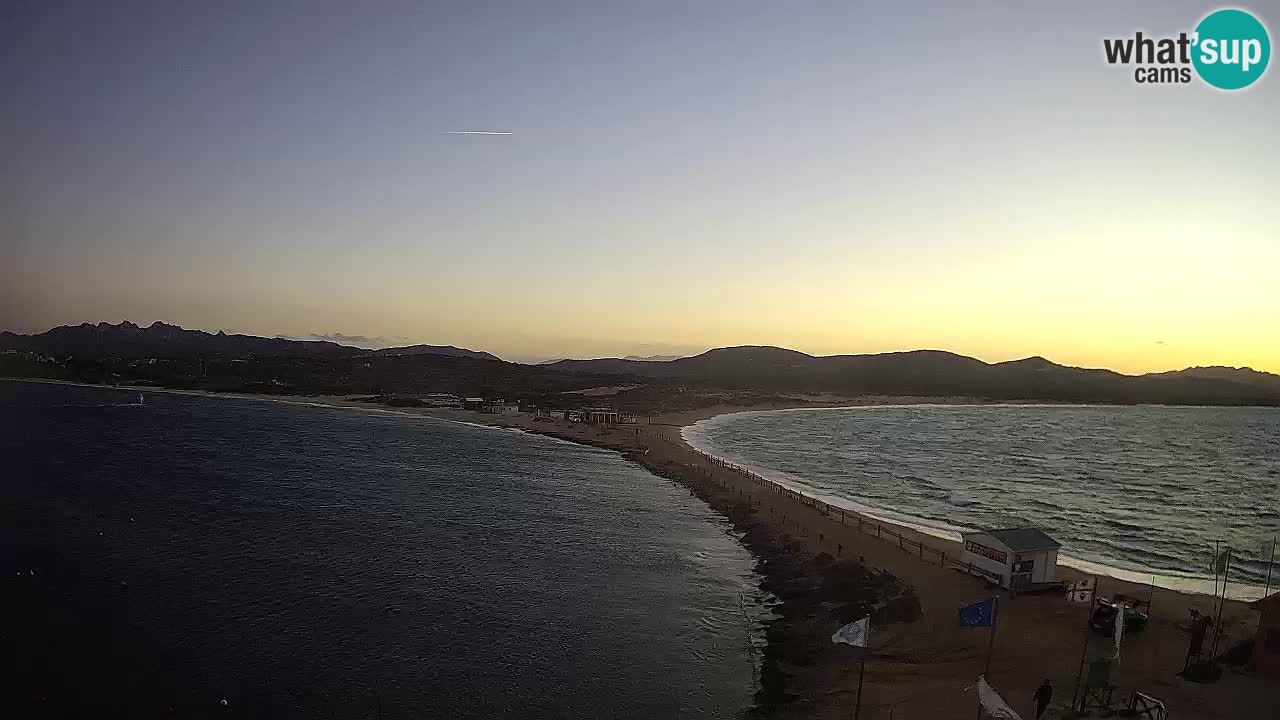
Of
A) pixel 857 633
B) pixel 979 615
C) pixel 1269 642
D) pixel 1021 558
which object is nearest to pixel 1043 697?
pixel 979 615

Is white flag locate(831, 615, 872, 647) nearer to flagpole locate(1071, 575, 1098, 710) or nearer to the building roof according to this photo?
flagpole locate(1071, 575, 1098, 710)

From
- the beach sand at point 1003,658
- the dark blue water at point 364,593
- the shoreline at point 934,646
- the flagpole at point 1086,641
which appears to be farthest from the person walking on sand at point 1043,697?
the dark blue water at point 364,593

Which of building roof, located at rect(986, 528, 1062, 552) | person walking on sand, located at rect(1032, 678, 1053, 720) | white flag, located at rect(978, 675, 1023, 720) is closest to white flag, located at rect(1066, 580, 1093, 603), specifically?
building roof, located at rect(986, 528, 1062, 552)

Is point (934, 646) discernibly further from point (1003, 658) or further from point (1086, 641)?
point (1086, 641)

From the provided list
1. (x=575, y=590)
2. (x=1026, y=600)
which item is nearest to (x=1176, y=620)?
(x=1026, y=600)

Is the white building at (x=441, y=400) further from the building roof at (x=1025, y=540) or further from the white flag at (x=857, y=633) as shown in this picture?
the white flag at (x=857, y=633)
